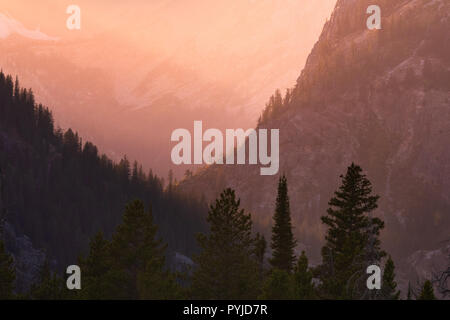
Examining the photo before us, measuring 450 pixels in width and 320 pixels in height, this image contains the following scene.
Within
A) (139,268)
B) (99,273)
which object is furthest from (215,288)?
(99,273)

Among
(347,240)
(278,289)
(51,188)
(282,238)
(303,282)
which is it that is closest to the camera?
(278,289)

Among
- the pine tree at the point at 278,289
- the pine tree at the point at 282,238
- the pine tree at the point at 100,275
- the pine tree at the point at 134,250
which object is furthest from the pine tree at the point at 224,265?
the pine tree at the point at 282,238

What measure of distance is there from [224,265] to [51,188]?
136 m

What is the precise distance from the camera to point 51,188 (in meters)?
173

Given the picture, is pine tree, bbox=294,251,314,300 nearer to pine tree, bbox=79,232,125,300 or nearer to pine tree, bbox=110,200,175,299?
pine tree, bbox=110,200,175,299

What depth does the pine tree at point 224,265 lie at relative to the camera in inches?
1708

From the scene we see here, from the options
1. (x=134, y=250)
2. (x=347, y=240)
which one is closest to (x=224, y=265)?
(x=134, y=250)

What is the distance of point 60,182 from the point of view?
177 metres

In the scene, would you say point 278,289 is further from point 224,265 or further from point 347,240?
point 347,240

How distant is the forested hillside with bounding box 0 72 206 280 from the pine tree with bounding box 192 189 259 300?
320 ft

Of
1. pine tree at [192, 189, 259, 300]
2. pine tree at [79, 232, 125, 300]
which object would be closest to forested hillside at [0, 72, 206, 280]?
pine tree at [79, 232, 125, 300]

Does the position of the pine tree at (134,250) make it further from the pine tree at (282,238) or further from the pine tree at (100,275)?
the pine tree at (282,238)

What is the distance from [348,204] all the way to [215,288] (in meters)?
11.0
